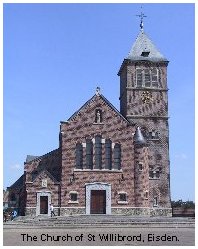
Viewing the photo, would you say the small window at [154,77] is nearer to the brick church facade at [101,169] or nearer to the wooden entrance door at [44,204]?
the brick church facade at [101,169]

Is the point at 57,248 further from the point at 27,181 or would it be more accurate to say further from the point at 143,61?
the point at 143,61

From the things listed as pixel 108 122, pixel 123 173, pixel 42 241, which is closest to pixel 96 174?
pixel 123 173

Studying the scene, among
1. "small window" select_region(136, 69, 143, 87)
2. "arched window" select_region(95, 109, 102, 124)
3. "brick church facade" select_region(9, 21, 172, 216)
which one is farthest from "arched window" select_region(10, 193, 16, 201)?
"small window" select_region(136, 69, 143, 87)

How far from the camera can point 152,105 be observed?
167ft

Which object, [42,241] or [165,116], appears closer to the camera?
[42,241]

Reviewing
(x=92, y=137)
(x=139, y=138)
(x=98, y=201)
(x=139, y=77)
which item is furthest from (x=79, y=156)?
(x=139, y=77)

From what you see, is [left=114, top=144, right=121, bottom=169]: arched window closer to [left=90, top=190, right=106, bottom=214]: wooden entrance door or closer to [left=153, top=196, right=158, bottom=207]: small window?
[left=90, top=190, right=106, bottom=214]: wooden entrance door

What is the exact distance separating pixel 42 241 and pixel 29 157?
39.5 m

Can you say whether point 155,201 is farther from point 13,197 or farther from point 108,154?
point 13,197

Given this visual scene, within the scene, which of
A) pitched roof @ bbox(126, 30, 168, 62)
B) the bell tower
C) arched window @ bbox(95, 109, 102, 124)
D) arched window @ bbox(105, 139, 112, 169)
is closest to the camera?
arched window @ bbox(105, 139, 112, 169)

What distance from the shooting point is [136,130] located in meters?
48.0

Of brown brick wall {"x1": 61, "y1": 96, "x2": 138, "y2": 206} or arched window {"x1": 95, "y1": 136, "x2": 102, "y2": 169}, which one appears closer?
brown brick wall {"x1": 61, "y1": 96, "x2": 138, "y2": 206}

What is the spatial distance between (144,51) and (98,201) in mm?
18760

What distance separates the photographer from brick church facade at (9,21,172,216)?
45.3 meters
